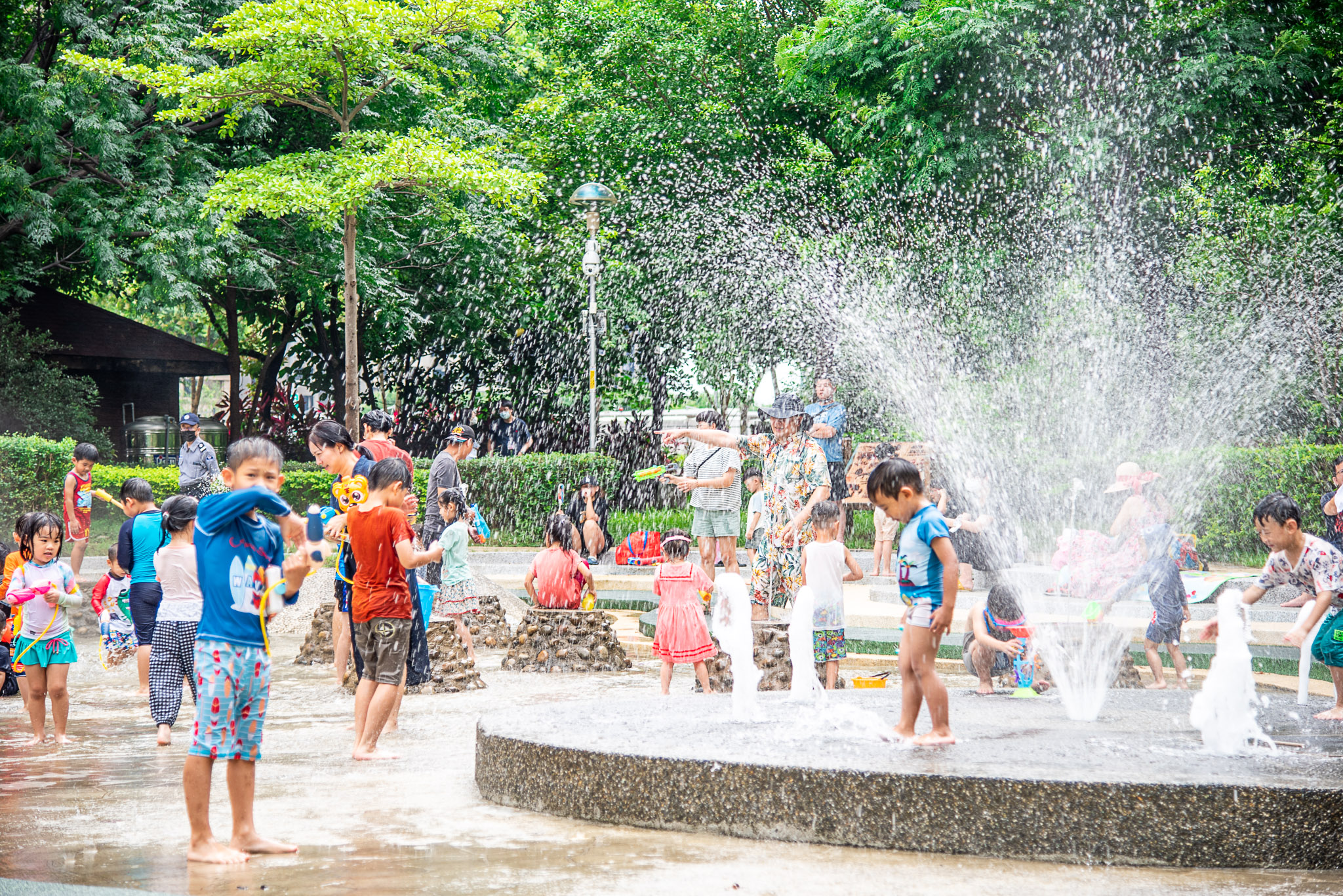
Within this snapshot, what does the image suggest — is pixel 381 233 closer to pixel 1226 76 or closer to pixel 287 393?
pixel 287 393

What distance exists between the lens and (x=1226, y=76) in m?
15.1

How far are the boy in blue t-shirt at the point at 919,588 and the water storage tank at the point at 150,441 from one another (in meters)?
25.8

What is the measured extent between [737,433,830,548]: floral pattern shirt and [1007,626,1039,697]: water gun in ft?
5.31

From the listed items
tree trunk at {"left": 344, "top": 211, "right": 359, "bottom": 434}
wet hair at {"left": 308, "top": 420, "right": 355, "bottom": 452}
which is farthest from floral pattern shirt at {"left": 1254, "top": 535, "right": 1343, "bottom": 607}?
tree trunk at {"left": 344, "top": 211, "right": 359, "bottom": 434}

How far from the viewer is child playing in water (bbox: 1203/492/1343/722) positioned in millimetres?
6094

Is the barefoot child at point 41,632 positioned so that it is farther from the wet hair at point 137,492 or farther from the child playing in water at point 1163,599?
the child playing in water at point 1163,599

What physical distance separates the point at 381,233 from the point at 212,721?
20.0m

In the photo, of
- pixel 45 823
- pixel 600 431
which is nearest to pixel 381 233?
pixel 600 431

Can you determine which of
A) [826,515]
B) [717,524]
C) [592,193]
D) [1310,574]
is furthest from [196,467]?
[1310,574]

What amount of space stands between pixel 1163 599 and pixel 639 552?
9576 millimetres

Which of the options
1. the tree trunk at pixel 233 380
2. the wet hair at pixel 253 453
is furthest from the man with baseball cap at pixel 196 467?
the tree trunk at pixel 233 380

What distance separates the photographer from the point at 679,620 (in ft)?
26.5

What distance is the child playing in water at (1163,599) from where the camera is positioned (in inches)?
337

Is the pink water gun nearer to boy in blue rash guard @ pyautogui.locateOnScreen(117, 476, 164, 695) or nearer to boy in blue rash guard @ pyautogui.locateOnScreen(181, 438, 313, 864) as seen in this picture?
boy in blue rash guard @ pyautogui.locateOnScreen(117, 476, 164, 695)
